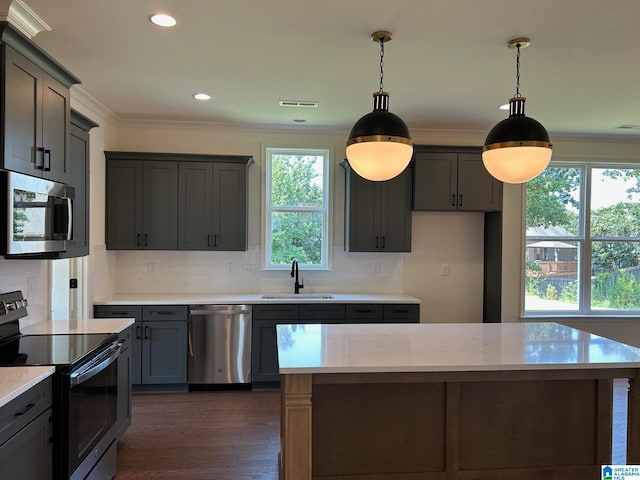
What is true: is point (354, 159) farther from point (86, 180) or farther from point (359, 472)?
point (86, 180)

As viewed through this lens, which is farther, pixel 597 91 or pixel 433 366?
pixel 597 91

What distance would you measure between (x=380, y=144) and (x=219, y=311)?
2564mm

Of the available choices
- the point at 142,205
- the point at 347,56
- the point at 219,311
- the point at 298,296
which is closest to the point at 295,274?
the point at 298,296

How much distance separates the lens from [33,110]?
2.35 meters

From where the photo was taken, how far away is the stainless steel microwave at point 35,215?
216 cm

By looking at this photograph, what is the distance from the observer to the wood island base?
2.49 m

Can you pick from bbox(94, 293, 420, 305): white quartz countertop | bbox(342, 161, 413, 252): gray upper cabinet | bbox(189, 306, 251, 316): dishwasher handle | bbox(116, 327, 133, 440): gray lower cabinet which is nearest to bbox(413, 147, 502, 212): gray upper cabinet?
bbox(342, 161, 413, 252): gray upper cabinet

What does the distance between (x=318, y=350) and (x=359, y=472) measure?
71 cm

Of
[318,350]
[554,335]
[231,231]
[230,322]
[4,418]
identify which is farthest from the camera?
[231,231]

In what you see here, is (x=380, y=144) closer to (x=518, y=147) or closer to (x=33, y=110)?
(x=518, y=147)

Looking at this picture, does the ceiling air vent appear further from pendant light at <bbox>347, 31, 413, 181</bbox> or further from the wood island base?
the wood island base

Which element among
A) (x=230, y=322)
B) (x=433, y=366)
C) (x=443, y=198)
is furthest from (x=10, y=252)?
(x=443, y=198)

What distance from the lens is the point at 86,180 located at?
333 centimetres

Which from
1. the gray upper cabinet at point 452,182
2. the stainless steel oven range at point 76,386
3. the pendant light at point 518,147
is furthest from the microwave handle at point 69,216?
the gray upper cabinet at point 452,182
